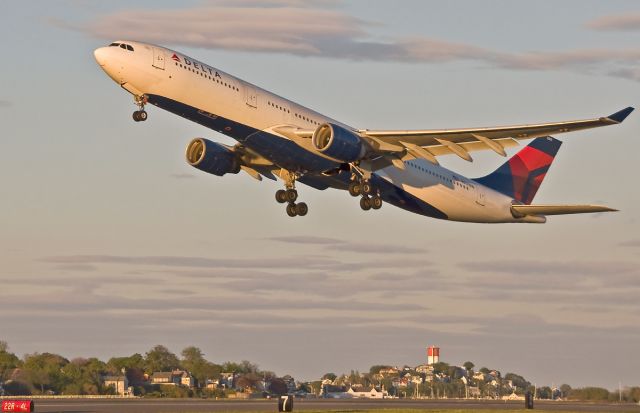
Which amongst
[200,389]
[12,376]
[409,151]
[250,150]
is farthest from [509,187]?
[12,376]

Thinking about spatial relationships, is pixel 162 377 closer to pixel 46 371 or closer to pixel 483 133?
pixel 46 371

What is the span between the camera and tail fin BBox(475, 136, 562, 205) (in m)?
82.0

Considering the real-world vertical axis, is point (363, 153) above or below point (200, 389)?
above

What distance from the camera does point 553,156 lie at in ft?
285

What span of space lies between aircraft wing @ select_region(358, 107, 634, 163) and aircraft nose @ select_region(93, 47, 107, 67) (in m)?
14.9

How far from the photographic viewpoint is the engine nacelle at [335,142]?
2470 inches

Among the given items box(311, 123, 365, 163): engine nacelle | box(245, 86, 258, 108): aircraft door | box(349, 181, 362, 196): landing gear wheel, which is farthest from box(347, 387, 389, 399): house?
box(245, 86, 258, 108): aircraft door

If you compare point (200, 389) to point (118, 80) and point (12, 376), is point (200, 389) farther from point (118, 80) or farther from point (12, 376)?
point (118, 80)

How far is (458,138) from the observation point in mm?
64688

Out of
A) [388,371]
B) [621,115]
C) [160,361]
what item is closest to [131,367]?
[160,361]

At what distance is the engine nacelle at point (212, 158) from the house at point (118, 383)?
4285 cm

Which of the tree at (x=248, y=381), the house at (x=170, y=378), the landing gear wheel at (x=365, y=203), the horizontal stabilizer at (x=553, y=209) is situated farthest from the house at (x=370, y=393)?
the landing gear wheel at (x=365, y=203)

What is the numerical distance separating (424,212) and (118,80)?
2228 cm

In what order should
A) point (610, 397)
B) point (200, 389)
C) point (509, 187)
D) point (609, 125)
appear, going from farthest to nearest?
point (200, 389), point (610, 397), point (509, 187), point (609, 125)
